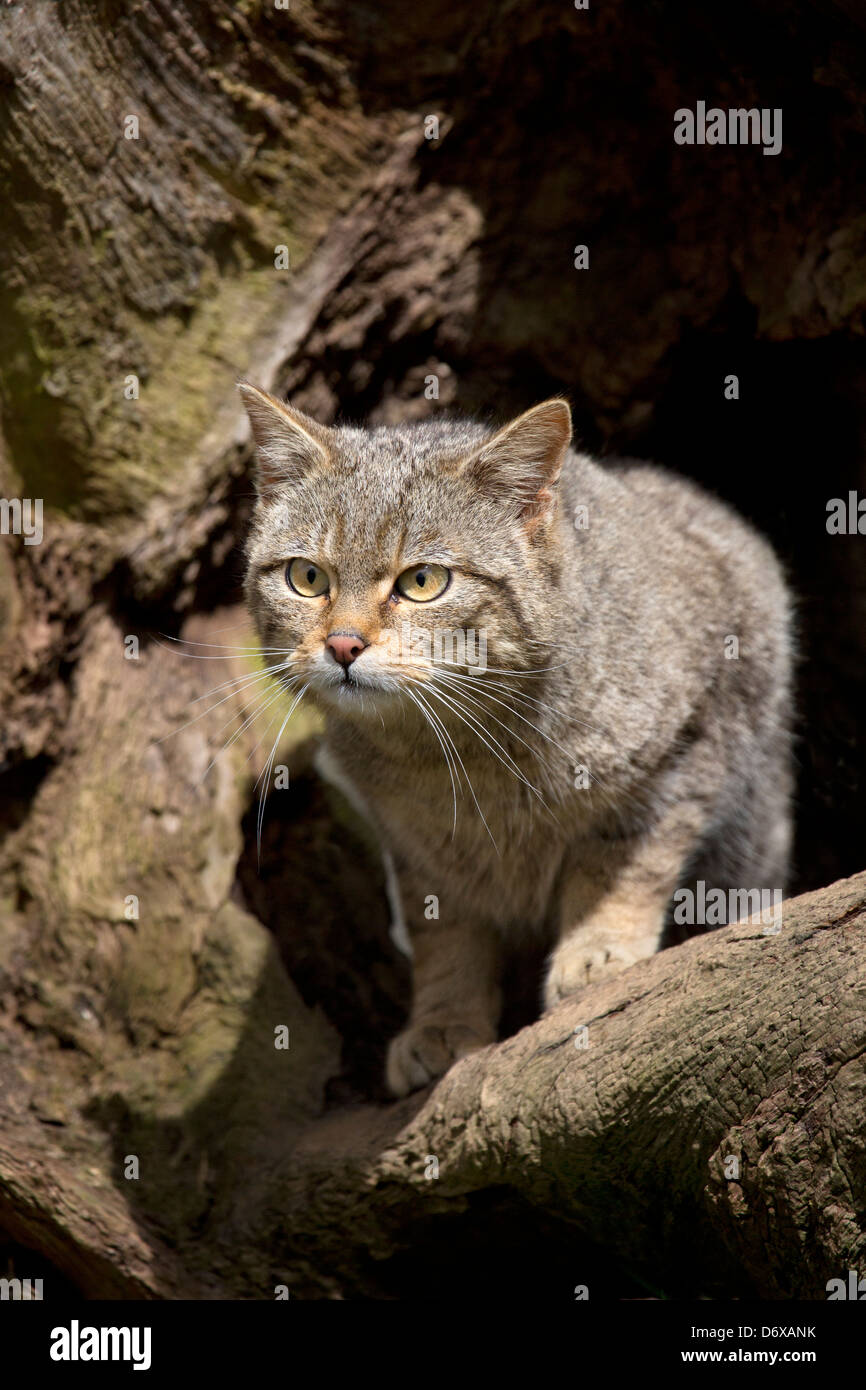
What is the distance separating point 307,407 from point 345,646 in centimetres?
211

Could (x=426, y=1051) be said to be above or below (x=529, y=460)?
below

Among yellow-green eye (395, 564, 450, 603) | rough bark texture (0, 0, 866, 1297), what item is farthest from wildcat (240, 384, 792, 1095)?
rough bark texture (0, 0, 866, 1297)

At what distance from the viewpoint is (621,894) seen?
410cm

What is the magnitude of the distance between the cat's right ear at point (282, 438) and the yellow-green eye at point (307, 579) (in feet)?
1.16

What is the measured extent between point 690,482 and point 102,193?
253 cm

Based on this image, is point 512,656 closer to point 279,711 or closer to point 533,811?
point 533,811

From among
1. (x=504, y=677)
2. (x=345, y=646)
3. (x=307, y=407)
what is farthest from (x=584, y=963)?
(x=307, y=407)

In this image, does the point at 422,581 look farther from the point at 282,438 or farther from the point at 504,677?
the point at 282,438

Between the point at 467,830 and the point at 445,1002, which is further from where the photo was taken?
the point at 445,1002

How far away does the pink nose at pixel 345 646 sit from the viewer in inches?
136

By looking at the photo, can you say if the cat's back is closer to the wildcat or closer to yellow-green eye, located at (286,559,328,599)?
the wildcat

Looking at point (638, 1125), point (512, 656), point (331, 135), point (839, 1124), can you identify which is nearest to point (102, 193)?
point (331, 135)

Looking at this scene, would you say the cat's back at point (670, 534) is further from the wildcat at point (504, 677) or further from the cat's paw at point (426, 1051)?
the cat's paw at point (426, 1051)

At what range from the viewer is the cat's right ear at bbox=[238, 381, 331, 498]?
395cm
